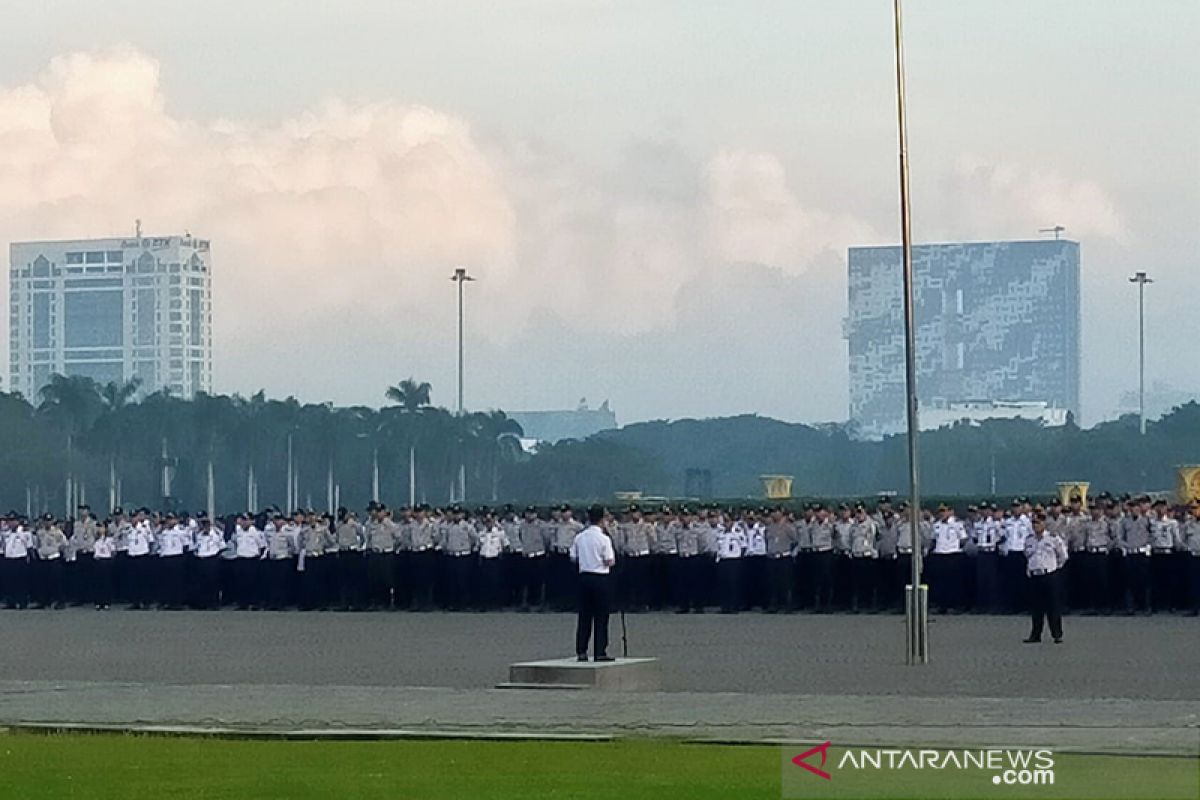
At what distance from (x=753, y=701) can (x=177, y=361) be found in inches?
5770

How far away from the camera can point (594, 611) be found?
85.7 ft

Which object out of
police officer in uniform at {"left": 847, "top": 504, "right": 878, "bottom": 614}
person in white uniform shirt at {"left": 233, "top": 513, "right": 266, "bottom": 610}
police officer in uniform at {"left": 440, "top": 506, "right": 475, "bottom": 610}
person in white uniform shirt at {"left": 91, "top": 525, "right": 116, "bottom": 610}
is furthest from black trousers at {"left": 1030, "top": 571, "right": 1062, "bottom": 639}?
person in white uniform shirt at {"left": 91, "top": 525, "right": 116, "bottom": 610}

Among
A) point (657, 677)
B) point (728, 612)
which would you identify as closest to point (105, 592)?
point (728, 612)

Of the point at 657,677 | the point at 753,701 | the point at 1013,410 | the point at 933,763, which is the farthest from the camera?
the point at 1013,410

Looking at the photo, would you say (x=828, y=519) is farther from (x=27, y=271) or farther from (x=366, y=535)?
(x=27, y=271)

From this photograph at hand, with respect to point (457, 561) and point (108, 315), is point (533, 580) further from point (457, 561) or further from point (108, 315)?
point (108, 315)

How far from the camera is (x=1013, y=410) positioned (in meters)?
165

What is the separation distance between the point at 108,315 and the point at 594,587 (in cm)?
14384

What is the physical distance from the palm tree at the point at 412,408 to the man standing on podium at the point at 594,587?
92.3 m

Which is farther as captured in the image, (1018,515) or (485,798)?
(1018,515)

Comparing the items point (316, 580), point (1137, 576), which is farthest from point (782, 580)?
point (316, 580)

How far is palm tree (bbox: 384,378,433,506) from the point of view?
119m

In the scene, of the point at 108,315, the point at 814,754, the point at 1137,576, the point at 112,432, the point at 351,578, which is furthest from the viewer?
the point at 108,315

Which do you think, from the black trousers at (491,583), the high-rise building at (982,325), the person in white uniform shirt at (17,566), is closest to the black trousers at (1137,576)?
the black trousers at (491,583)
